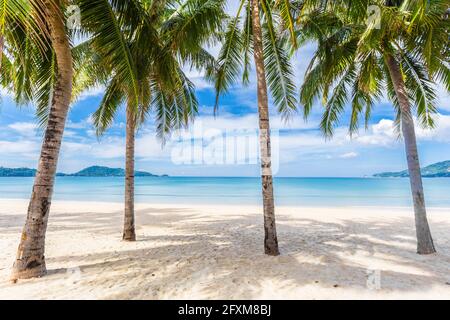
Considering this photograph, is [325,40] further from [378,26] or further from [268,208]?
[268,208]

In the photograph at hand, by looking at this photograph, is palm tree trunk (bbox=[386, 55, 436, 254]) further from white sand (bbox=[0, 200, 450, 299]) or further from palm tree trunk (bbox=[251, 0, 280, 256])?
palm tree trunk (bbox=[251, 0, 280, 256])

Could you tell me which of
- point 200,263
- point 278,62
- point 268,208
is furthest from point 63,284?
point 278,62

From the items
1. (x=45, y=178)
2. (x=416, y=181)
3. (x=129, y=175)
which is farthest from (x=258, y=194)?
(x=45, y=178)

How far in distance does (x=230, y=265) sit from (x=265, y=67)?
14.3ft

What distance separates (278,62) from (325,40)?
1118 mm

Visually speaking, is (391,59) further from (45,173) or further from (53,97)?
(45,173)

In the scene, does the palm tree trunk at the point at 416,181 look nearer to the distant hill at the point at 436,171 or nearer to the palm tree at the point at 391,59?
the palm tree at the point at 391,59

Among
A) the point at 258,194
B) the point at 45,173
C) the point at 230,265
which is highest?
the point at 45,173

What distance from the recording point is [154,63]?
224 inches

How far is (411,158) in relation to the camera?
5910 mm

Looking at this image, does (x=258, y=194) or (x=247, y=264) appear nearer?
(x=247, y=264)

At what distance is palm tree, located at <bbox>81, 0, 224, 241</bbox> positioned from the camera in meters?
5.15

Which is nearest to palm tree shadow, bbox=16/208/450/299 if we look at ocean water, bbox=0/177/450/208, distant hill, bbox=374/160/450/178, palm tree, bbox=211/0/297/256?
palm tree, bbox=211/0/297/256

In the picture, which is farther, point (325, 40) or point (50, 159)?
point (325, 40)
